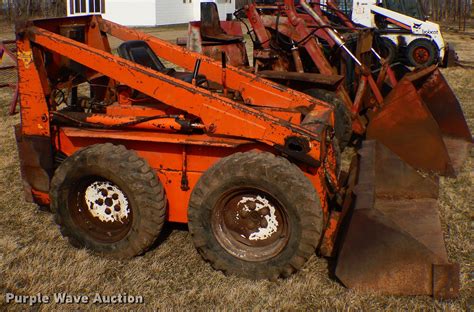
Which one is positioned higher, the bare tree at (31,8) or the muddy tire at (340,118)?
the bare tree at (31,8)

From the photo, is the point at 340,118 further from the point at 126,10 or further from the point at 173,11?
the point at 173,11

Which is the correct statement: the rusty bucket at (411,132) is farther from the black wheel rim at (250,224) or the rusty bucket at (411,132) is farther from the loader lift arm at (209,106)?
the black wheel rim at (250,224)

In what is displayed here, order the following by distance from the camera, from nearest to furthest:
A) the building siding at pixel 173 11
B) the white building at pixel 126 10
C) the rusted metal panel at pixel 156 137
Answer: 1. the rusted metal panel at pixel 156 137
2. the white building at pixel 126 10
3. the building siding at pixel 173 11

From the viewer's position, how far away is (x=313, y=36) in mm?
7637

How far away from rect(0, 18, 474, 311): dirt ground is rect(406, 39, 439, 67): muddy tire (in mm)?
9714

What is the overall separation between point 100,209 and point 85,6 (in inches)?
953

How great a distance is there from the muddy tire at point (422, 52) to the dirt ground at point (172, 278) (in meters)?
9.71

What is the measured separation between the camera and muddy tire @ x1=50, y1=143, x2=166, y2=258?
3.80 meters

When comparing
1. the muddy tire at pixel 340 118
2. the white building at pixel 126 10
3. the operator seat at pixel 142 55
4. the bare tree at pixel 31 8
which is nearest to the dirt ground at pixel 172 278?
the operator seat at pixel 142 55

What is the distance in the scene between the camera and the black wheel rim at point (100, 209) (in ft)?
13.1

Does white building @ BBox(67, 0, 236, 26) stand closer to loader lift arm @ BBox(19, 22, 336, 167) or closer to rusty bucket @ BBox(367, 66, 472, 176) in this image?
rusty bucket @ BBox(367, 66, 472, 176)

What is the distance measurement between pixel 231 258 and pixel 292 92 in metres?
1.68

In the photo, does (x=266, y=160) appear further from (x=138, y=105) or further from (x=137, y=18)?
(x=137, y=18)

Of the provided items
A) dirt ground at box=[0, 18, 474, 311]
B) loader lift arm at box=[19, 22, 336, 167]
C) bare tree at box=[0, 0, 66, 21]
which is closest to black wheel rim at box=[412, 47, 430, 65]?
dirt ground at box=[0, 18, 474, 311]
